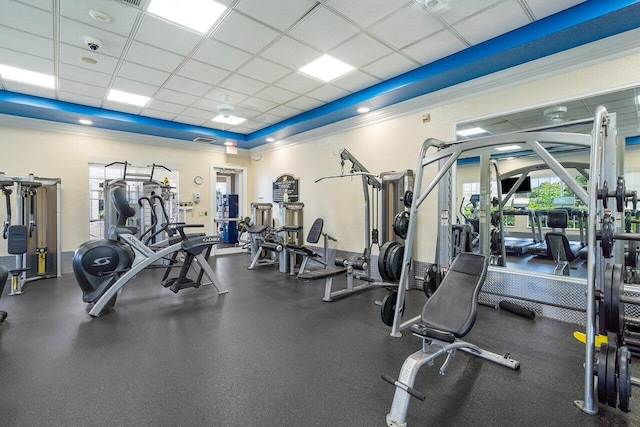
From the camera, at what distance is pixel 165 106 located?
5.61 metres

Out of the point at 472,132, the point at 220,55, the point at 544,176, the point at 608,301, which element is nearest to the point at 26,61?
the point at 220,55

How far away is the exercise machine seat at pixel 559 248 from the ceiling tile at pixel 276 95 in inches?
197

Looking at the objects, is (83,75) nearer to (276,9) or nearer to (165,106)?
(165,106)

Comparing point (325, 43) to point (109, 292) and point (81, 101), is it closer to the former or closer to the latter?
point (109, 292)

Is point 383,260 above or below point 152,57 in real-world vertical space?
below

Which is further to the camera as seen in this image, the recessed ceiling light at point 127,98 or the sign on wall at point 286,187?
the sign on wall at point 286,187

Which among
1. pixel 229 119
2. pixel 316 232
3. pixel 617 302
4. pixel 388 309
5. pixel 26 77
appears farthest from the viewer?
pixel 229 119

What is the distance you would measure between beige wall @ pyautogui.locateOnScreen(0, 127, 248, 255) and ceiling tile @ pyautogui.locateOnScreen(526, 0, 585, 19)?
7.12 meters

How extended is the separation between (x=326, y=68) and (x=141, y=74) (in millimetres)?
2576

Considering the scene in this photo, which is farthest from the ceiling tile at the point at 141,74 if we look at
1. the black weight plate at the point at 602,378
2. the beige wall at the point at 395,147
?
the black weight plate at the point at 602,378

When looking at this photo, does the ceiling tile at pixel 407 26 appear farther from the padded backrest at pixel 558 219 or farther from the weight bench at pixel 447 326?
the padded backrest at pixel 558 219

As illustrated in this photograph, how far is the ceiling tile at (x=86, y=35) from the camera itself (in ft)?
10.4

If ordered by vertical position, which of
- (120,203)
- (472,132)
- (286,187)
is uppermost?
(472,132)

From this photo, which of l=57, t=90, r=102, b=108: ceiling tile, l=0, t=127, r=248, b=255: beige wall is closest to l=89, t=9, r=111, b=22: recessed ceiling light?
l=57, t=90, r=102, b=108: ceiling tile
